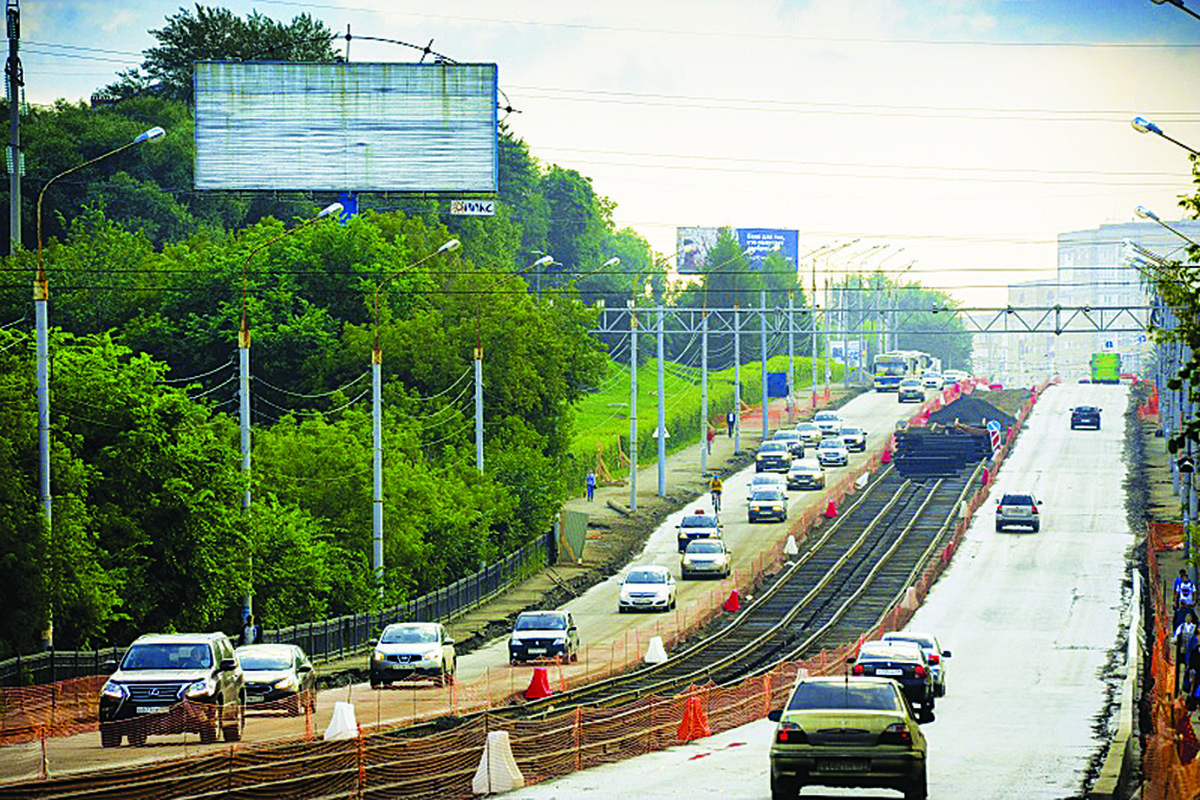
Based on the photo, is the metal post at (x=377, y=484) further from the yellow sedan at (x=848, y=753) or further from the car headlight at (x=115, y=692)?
the yellow sedan at (x=848, y=753)

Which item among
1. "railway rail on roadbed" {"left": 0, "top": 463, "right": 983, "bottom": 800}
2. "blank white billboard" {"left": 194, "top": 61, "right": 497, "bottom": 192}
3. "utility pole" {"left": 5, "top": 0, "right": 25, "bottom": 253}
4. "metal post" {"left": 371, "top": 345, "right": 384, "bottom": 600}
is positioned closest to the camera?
"railway rail on roadbed" {"left": 0, "top": 463, "right": 983, "bottom": 800}

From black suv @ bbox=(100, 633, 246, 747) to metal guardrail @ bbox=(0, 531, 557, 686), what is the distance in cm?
731

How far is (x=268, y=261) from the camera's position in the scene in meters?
81.9

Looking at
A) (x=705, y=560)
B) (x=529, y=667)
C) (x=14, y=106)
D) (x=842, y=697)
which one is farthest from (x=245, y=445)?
(x=705, y=560)

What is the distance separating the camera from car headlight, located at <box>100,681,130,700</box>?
2993cm

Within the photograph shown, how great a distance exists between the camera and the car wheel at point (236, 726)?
30761 mm

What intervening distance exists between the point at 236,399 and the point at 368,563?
76.0ft

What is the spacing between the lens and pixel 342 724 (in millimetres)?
30859

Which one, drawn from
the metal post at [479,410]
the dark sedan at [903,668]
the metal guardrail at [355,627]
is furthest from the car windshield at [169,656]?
the metal post at [479,410]

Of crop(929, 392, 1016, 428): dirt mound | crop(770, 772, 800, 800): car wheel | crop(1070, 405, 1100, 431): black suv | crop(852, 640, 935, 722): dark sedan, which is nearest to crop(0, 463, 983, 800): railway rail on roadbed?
crop(770, 772, 800, 800): car wheel

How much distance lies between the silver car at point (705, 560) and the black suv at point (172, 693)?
43.9 m

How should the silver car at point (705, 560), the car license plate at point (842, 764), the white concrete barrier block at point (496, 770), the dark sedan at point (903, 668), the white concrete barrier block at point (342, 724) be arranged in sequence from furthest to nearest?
1. the silver car at point (705, 560)
2. the dark sedan at point (903, 668)
3. the white concrete barrier block at point (342, 724)
4. the white concrete barrier block at point (496, 770)
5. the car license plate at point (842, 764)

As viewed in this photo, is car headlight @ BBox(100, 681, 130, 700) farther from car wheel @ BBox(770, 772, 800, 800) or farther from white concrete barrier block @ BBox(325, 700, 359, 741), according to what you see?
car wheel @ BBox(770, 772, 800, 800)

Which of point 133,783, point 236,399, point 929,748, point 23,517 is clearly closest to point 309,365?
point 236,399
